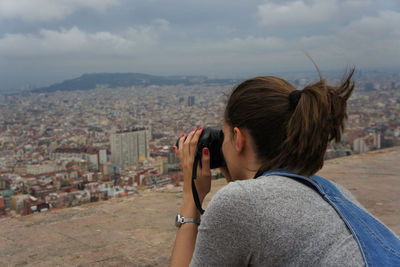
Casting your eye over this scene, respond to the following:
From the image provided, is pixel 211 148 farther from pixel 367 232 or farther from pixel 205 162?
pixel 367 232

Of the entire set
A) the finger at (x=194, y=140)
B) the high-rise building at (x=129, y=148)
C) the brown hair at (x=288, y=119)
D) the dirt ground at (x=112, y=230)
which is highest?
the brown hair at (x=288, y=119)

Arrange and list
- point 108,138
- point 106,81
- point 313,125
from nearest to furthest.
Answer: point 313,125, point 108,138, point 106,81

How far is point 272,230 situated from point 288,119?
0.80ft

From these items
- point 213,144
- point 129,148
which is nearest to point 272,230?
point 213,144

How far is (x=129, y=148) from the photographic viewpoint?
15414mm

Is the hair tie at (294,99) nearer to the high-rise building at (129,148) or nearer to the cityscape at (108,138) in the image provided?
the cityscape at (108,138)

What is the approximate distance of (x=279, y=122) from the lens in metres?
0.82

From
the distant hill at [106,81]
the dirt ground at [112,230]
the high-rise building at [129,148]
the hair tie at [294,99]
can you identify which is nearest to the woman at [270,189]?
the hair tie at [294,99]

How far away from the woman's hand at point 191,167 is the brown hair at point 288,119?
151 mm

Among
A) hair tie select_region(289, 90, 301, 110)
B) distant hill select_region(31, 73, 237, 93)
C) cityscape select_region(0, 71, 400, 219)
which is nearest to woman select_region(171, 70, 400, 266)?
hair tie select_region(289, 90, 301, 110)

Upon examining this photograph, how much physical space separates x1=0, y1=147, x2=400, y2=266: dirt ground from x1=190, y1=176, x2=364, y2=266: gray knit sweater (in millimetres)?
1029

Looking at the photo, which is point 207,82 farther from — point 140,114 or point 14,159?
point 14,159

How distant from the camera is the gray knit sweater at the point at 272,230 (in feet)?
2.16

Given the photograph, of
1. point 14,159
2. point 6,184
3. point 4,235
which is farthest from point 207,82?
point 4,235
